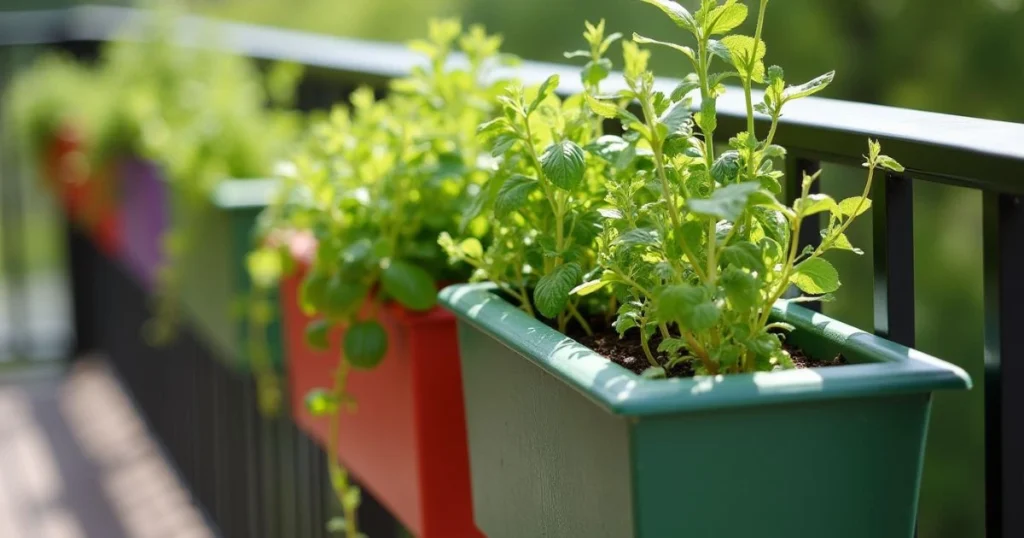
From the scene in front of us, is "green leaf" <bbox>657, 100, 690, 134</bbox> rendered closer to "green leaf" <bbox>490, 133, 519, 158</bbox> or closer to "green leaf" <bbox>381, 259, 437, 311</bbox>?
"green leaf" <bbox>490, 133, 519, 158</bbox>

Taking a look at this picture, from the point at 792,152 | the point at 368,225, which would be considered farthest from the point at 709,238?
the point at 368,225

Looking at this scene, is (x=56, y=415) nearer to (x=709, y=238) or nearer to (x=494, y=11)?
(x=709, y=238)

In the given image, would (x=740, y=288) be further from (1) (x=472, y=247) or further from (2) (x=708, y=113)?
(1) (x=472, y=247)

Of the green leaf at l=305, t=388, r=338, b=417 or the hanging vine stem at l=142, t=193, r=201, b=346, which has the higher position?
the hanging vine stem at l=142, t=193, r=201, b=346

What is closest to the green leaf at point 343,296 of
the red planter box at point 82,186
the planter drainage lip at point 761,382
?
the planter drainage lip at point 761,382

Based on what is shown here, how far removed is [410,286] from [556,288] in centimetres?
35

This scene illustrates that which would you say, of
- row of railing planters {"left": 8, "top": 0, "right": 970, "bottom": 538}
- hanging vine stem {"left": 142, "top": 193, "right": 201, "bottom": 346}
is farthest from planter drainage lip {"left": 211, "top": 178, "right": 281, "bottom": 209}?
row of railing planters {"left": 8, "top": 0, "right": 970, "bottom": 538}

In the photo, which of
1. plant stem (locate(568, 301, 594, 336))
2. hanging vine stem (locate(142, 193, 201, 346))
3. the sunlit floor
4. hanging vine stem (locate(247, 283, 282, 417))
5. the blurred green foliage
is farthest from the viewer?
the blurred green foliage

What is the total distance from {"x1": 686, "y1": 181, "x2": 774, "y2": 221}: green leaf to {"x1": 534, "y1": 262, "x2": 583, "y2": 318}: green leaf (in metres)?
0.20

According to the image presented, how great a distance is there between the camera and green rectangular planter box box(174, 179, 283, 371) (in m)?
2.02

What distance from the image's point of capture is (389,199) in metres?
1.43

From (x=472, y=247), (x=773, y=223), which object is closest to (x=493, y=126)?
(x=472, y=247)

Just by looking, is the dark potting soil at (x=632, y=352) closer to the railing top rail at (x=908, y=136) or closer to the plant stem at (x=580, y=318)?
the plant stem at (x=580, y=318)

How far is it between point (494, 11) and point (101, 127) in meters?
5.20
